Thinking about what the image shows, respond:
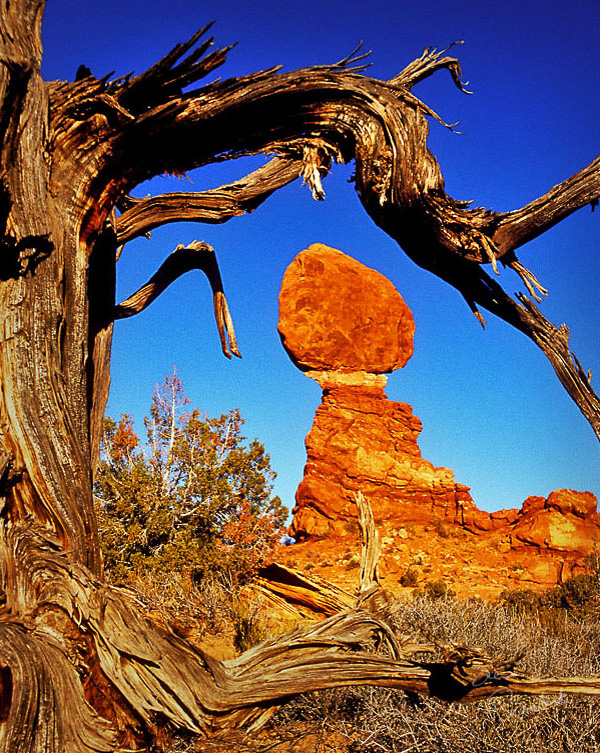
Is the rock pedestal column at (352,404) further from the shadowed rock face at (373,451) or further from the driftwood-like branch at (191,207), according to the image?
the driftwood-like branch at (191,207)

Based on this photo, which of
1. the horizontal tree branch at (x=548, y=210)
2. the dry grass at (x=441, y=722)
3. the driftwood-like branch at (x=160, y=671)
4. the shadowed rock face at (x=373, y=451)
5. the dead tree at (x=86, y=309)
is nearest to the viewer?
the driftwood-like branch at (x=160, y=671)

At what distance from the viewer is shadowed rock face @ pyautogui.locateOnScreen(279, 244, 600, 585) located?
62.2ft

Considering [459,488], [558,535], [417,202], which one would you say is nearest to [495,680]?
[417,202]

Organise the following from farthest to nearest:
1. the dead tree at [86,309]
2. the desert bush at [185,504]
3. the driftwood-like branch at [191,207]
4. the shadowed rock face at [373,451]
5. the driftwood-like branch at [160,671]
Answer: the shadowed rock face at [373,451], the desert bush at [185,504], the driftwood-like branch at [191,207], the dead tree at [86,309], the driftwood-like branch at [160,671]

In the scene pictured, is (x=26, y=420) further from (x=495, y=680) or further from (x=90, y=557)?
(x=495, y=680)

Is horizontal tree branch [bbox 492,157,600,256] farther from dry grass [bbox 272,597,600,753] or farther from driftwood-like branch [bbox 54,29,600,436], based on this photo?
dry grass [bbox 272,597,600,753]

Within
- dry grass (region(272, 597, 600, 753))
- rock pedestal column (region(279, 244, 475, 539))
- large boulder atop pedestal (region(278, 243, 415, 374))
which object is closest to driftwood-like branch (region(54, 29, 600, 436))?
Result: dry grass (region(272, 597, 600, 753))

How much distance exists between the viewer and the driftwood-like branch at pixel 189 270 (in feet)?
16.3

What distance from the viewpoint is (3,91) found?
277 centimetres

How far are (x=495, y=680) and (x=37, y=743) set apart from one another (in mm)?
2039

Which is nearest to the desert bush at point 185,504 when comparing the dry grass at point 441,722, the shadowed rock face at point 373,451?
the dry grass at point 441,722

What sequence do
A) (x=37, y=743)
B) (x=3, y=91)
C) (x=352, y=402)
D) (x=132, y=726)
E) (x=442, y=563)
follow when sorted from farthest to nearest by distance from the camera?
(x=352, y=402) → (x=442, y=563) → (x=3, y=91) → (x=132, y=726) → (x=37, y=743)

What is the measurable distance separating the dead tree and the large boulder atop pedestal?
2229cm

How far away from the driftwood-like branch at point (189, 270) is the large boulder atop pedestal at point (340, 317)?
2061 centimetres
